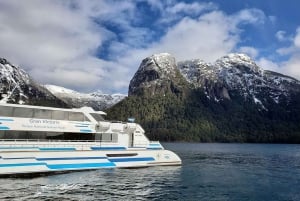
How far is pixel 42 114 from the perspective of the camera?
1298 inches

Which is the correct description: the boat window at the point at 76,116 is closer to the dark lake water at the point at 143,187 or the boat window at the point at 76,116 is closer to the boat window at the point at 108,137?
the boat window at the point at 108,137

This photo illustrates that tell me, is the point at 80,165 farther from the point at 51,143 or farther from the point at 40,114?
the point at 40,114

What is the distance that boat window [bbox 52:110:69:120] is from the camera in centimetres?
3373

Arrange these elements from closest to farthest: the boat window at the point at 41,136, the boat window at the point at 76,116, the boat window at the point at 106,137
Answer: the boat window at the point at 41,136 < the boat window at the point at 76,116 < the boat window at the point at 106,137

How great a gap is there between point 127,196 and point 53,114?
1394 centimetres

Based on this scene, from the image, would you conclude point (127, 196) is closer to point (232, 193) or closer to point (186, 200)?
point (186, 200)

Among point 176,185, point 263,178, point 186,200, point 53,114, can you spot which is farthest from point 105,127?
point 263,178

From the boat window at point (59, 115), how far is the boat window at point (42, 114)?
43 cm

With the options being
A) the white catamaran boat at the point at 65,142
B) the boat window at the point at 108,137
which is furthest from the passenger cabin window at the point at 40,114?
the boat window at the point at 108,137

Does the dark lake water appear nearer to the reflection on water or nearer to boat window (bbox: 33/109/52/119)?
the reflection on water

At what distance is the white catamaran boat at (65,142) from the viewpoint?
30.0 m

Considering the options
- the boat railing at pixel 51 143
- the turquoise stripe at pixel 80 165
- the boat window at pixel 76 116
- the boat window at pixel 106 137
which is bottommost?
the turquoise stripe at pixel 80 165

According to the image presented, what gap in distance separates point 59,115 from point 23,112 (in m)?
3.66

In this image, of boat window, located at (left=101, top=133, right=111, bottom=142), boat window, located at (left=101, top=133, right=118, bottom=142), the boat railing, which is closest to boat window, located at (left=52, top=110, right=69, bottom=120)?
the boat railing
